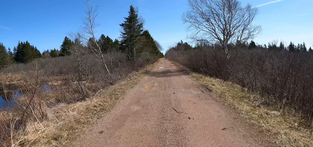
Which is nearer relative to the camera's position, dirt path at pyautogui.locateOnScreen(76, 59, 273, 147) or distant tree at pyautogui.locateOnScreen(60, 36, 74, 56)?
dirt path at pyautogui.locateOnScreen(76, 59, 273, 147)

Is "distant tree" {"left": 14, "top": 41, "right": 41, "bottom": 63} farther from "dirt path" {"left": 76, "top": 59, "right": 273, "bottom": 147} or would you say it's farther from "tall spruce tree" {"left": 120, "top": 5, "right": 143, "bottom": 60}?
"dirt path" {"left": 76, "top": 59, "right": 273, "bottom": 147}

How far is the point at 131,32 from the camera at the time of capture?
26516mm

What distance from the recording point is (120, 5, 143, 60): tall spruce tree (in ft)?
86.5

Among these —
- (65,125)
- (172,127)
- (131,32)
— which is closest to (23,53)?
(131,32)

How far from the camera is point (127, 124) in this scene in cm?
509

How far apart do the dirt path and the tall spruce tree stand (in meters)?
20.4

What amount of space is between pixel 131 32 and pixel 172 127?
23.6 meters

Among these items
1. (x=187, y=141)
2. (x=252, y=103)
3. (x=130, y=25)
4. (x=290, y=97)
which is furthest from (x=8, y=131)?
(x=130, y=25)

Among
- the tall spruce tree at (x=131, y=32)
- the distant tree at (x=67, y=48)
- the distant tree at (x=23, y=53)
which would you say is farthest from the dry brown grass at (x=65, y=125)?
the distant tree at (x=23, y=53)

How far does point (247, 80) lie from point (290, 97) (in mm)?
2721

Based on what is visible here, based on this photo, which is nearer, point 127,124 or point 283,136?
point 283,136

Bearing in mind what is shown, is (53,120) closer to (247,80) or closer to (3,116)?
(3,116)

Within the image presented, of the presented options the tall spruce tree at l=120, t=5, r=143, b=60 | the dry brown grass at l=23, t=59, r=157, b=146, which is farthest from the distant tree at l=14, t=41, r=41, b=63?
the dry brown grass at l=23, t=59, r=157, b=146

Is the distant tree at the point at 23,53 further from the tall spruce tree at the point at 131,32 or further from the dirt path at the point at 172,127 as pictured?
the dirt path at the point at 172,127
